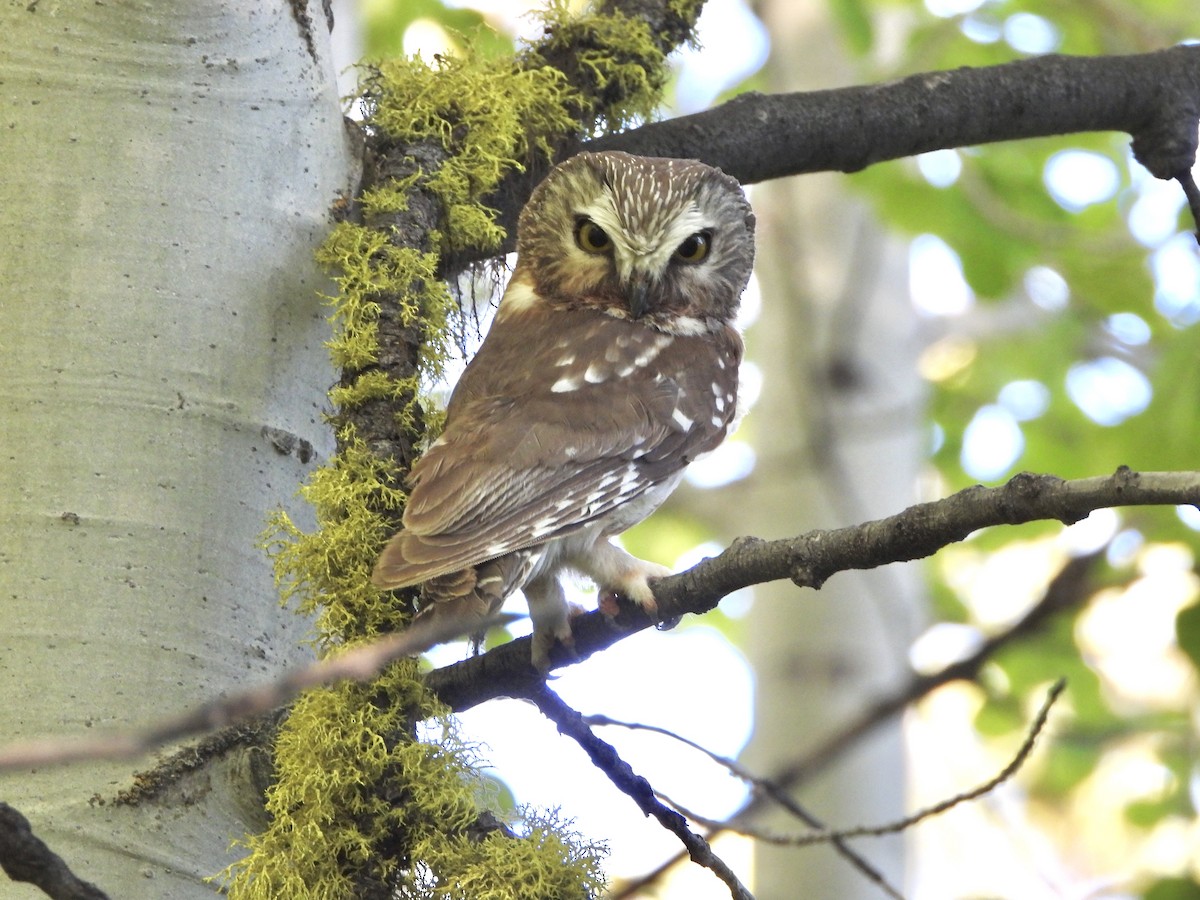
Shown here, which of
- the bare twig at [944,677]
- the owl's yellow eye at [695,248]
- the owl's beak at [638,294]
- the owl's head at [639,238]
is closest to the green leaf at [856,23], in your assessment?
the owl's head at [639,238]

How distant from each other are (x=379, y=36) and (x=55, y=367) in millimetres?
4603

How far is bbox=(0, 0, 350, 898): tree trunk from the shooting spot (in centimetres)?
175

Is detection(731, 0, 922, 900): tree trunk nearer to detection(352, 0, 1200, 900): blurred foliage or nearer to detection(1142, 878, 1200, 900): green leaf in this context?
detection(352, 0, 1200, 900): blurred foliage

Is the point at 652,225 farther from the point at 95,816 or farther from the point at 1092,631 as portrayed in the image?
the point at 1092,631

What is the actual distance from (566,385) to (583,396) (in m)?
0.04

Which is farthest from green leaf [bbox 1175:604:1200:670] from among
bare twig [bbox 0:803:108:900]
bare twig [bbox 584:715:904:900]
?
bare twig [bbox 0:803:108:900]

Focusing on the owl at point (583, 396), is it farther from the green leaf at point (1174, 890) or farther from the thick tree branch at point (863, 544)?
the green leaf at point (1174, 890)

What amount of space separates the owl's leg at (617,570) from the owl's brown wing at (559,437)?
3.6 inches

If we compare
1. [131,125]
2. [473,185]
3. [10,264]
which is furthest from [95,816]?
[473,185]

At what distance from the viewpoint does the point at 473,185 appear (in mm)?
2480

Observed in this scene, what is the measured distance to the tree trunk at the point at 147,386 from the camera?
69.1 inches

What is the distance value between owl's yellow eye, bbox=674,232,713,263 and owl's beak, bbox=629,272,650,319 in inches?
5.6

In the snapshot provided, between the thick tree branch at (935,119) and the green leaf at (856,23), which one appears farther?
the green leaf at (856,23)

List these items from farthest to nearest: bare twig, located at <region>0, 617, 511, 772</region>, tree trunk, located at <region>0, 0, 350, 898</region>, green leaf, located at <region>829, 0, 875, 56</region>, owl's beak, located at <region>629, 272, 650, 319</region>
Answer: green leaf, located at <region>829, 0, 875, 56</region>, owl's beak, located at <region>629, 272, 650, 319</region>, tree trunk, located at <region>0, 0, 350, 898</region>, bare twig, located at <region>0, 617, 511, 772</region>
